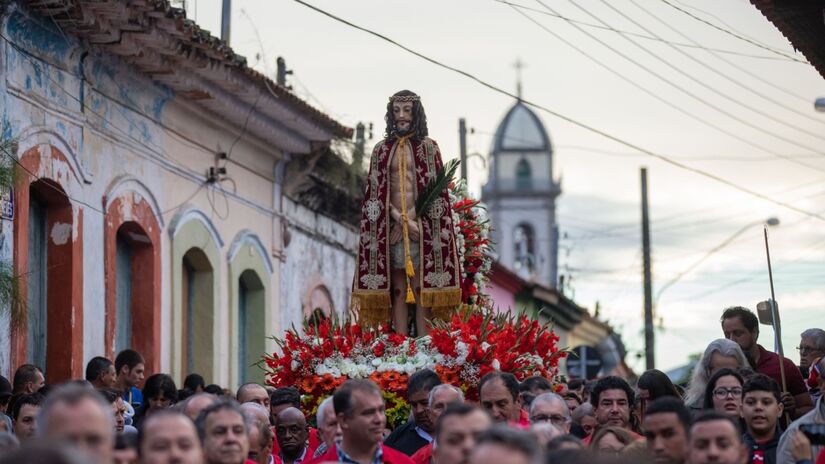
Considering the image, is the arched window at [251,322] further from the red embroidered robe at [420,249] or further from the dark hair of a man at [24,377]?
the dark hair of a man at [24,377]

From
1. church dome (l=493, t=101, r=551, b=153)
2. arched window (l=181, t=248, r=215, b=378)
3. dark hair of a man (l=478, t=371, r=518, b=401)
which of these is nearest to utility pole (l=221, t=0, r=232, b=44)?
arched window (l=181, t=248, r=215, b=378)

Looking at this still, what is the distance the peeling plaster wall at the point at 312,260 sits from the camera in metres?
25.5

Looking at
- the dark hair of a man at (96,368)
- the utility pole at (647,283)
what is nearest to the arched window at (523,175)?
the utility pole at (647,283)

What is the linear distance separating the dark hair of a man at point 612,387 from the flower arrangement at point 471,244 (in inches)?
122

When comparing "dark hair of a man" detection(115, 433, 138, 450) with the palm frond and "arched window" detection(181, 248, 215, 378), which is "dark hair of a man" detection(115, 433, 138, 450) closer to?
the palm frond

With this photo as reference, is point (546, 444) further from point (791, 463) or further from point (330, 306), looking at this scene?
point (330, 306)

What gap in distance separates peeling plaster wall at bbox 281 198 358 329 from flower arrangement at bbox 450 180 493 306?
9390 mm

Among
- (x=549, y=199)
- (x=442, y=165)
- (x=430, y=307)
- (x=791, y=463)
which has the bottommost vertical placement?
(x=791, y=463)

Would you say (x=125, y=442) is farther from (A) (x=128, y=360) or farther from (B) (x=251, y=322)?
(B) (x=251, y=322)

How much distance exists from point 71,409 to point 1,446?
1122mm

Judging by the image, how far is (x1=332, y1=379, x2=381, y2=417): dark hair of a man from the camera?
9961mm

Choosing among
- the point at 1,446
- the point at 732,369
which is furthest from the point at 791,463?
the point at 1,446

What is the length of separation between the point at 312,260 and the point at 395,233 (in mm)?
12258

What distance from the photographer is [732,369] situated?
11594mm
